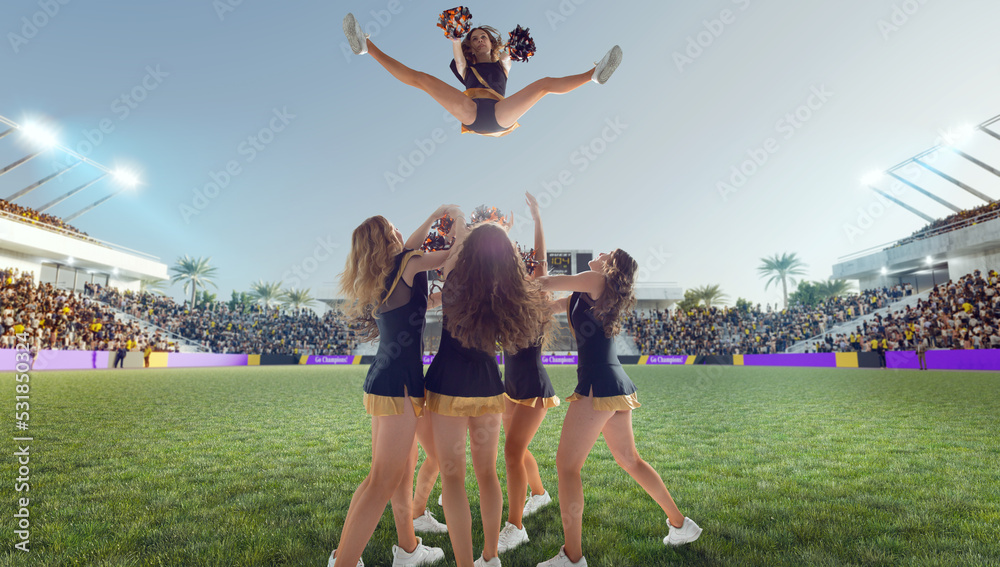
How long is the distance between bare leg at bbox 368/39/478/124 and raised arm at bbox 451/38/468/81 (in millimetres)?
346

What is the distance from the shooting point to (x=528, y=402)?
3244 millimetres

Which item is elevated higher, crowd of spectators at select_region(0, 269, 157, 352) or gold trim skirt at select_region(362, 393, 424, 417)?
crowd of spectators at select_region(0, 269, 157, 352)

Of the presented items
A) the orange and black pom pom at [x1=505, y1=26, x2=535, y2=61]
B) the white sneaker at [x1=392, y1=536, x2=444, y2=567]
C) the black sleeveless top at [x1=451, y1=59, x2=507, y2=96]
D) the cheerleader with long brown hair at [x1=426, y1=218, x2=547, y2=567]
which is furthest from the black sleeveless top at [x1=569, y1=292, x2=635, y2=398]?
the orange and black pom pom at [x1=505, y1=26, x2=535, y2=61]

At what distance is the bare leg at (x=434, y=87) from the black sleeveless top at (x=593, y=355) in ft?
4.92

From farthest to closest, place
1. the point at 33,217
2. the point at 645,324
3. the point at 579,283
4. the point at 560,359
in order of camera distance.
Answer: the point at 645,324 → the point at 560,359 → the point at 33,217 → the point at 579,283

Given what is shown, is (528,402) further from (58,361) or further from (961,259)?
(961,259)

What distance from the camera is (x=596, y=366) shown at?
3.11 meters

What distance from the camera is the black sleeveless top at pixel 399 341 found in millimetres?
2643

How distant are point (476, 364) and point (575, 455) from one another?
86 cm

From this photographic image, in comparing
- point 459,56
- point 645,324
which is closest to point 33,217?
point 459,56

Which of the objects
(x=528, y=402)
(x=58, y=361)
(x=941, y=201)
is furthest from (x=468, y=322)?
(x=941, y=201)

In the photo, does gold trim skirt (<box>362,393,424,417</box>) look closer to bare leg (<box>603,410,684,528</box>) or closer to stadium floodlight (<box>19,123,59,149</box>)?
bare leg (<box>603,410,684,528</box>)

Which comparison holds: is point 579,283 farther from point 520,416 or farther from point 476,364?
point 520,416

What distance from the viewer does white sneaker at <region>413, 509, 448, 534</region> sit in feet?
11.5
